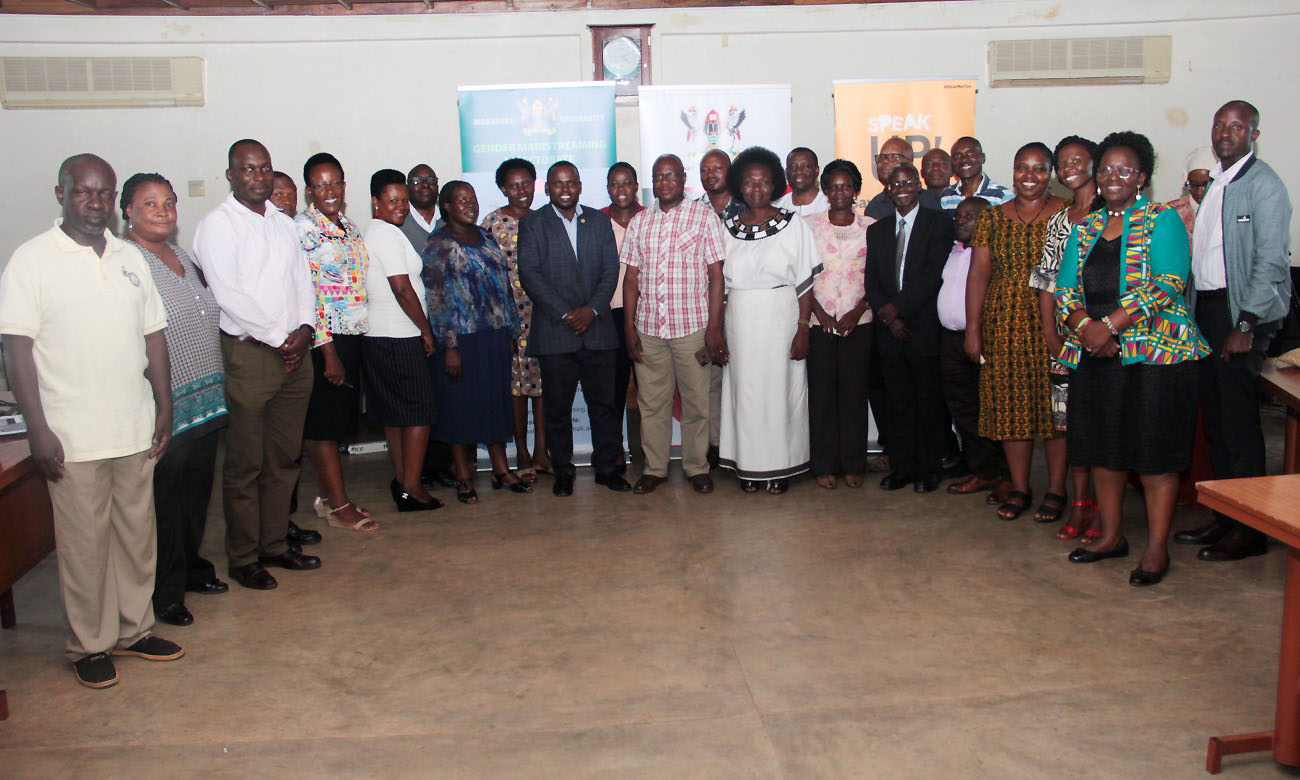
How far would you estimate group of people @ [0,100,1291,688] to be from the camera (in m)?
3.16

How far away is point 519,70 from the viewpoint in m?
7.04

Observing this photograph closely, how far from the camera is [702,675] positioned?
124 inches

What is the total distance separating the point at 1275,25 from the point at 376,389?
22.0ft

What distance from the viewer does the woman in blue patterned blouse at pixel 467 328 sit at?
194 inches

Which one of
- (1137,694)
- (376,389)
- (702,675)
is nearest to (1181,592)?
(1137,694)

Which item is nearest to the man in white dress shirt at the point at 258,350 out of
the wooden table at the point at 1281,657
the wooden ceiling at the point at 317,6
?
the wooden table at the point at 1281,657

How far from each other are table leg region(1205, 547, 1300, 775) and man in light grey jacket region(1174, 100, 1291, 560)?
1.68 meters

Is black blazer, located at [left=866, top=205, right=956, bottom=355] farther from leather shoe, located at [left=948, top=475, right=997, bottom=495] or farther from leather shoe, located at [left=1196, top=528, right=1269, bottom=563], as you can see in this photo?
leather shoe, located at [left=1196, top=528, right=1269, bottom=563]

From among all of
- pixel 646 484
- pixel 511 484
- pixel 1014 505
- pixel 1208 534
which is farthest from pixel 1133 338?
pixel 511 484

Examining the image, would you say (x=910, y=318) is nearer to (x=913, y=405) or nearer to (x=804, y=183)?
(x=913, y=405)

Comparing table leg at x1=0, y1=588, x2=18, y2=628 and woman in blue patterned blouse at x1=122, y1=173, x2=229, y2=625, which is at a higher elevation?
woman in blue patterned blouse at x1=122, y1=173, x2=229, y2=625

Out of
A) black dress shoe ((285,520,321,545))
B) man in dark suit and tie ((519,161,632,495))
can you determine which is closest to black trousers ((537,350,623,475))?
man in dark suit and tie ((519,161,632,495))

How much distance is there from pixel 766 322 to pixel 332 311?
204cm

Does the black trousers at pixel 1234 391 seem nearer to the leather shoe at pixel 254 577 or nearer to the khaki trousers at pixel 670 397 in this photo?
the khaki trousers at pixel 670 397
